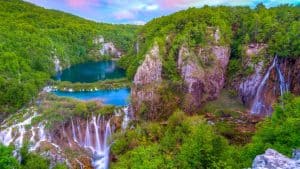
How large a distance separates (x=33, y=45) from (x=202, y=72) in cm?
3954

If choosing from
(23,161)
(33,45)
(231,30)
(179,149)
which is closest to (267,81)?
(231,30)

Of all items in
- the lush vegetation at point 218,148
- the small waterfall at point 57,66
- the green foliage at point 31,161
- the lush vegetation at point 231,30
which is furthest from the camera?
the small waterfall at point 57,66

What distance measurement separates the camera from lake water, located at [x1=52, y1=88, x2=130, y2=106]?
4912 centimetres

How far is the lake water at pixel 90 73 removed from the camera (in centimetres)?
7112

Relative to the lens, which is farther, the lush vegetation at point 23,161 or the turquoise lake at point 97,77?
the turquoise lake at point 97,77

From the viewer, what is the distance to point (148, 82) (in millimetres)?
46656

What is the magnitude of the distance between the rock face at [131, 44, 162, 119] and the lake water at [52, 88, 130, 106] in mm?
3583

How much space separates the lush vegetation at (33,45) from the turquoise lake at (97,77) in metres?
3.62

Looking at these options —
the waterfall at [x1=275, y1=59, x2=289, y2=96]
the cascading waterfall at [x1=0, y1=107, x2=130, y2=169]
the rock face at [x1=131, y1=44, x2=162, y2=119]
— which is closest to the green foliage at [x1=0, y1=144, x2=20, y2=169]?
the cascading waterfall at [x1=0, y1=107, x2=130, y2=169]

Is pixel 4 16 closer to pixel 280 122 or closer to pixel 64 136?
pixel 64 136

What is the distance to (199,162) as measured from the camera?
79.9ft

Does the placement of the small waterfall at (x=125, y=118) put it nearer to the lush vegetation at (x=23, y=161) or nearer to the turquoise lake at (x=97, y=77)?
the turquoise lake at (x=97, y=77)

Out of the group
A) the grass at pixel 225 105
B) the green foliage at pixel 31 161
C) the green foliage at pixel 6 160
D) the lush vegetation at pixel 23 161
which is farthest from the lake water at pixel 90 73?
the green foliage at pixel 6 160

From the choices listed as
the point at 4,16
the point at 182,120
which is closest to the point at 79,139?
the point at 182,120
